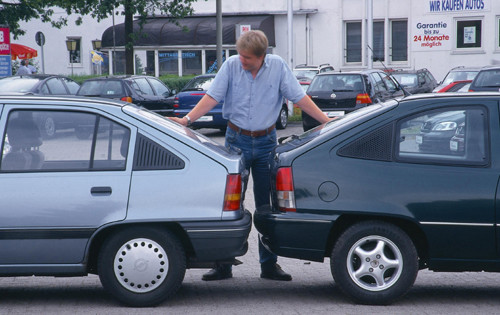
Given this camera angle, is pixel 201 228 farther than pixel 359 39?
No

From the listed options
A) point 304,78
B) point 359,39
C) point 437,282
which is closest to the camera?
point 437,282

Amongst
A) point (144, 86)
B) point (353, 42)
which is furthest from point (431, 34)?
point (144, 86)

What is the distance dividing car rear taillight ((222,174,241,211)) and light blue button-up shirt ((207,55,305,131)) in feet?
3.28

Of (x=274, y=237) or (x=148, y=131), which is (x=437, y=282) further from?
(x=148, y=131)

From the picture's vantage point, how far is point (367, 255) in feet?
18.2

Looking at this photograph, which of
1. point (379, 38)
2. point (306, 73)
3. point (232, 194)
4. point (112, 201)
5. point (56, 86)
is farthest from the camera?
point (379, 38)

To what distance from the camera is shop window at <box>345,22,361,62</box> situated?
147 ft

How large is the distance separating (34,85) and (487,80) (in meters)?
9.93

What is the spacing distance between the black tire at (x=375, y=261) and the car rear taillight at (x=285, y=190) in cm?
42

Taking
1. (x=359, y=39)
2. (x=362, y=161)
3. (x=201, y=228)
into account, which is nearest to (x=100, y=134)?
(x=201, y=228)

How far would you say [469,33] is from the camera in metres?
41.9

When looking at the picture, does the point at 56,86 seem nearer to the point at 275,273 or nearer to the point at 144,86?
the point at 144,86

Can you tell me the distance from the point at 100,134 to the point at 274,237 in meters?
1.41

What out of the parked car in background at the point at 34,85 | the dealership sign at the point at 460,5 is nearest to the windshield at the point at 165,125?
the parked car in background at the point at 34,85
